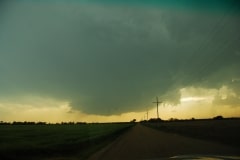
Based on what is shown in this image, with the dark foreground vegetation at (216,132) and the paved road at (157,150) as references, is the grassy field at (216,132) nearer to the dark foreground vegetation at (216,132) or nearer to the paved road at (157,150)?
the dark foreground vegetation at (216,132)

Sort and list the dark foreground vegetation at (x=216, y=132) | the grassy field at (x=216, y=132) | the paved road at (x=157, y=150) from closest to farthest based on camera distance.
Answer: the paved road at (x=157, y=150)
the grassy field at (x=216, y=132)
the dark foreground vegetation at (x=216, y=132)

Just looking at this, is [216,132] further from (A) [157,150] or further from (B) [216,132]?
(A) [157,150]

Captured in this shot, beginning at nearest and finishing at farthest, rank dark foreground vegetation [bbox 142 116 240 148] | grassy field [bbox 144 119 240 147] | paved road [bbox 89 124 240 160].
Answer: paved road [bbox 89 124 240 160], grassy field [bbox 144 119 240 147], dark foreground vegetation [bbox 142 116 240 148]

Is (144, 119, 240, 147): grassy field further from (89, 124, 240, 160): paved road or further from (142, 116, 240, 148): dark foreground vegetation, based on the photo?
(89, 124, 240, 160): paved road

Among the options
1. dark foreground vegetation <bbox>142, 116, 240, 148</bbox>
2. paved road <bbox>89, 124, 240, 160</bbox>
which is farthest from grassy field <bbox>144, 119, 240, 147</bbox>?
paved road <bbox>89, 124, 240, 160</bbox>

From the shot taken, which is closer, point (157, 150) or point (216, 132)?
point (157, 150)

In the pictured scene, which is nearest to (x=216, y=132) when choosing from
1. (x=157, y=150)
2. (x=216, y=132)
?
(x=216, y=132)

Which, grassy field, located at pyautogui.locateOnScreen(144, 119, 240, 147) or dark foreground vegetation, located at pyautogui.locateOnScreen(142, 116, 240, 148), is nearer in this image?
grassy field, located at pyautogui.locateOnScreen(144, 119, 240, 147)

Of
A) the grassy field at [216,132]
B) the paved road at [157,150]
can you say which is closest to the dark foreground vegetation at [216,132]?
the grassy field at [216,132]

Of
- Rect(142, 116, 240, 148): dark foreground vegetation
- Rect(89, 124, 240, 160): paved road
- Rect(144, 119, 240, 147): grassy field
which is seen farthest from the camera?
Rect(142, 116, 240, 148): dark foreground vegetation

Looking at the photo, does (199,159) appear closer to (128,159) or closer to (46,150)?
(128,159)

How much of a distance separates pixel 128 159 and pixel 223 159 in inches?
519

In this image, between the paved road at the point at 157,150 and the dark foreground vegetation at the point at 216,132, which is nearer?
the paved road at the point at 157,150

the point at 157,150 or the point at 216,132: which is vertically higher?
the point at 216,132
